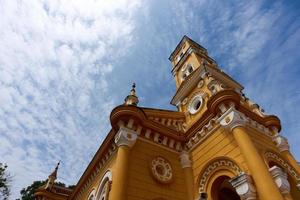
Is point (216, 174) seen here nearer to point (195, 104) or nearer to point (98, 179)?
point (195, 104)

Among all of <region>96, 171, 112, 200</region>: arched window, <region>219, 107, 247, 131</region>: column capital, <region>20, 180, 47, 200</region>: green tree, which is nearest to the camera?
<region>219, 107, 247, 131</region>: column capital

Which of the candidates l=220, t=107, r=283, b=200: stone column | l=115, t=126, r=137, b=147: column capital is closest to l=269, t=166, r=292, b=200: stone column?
l=220, t=107, r=283, b=200: stone column

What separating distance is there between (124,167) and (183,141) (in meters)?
5.10

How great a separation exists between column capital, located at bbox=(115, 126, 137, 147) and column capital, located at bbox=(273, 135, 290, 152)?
8.60m

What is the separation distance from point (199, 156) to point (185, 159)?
0.93 meters

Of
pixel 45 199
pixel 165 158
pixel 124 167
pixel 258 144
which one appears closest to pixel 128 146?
pixel 124 167

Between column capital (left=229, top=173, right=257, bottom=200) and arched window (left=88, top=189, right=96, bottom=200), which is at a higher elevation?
arched window (left=88, top=189, right=96, bottom=200)

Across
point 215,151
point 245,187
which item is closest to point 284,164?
point 215,151

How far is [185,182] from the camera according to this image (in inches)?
492

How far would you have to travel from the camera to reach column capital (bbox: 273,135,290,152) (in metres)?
13.2

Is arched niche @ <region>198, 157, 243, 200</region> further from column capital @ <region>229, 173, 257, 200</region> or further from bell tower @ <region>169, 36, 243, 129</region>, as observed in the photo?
bell tower @ <region>169, 36, 243, 129</region>

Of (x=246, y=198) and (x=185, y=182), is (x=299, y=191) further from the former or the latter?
(x=185, y=182)

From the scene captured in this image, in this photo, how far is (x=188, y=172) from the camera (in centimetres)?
1277

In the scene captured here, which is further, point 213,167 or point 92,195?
point 92,195
